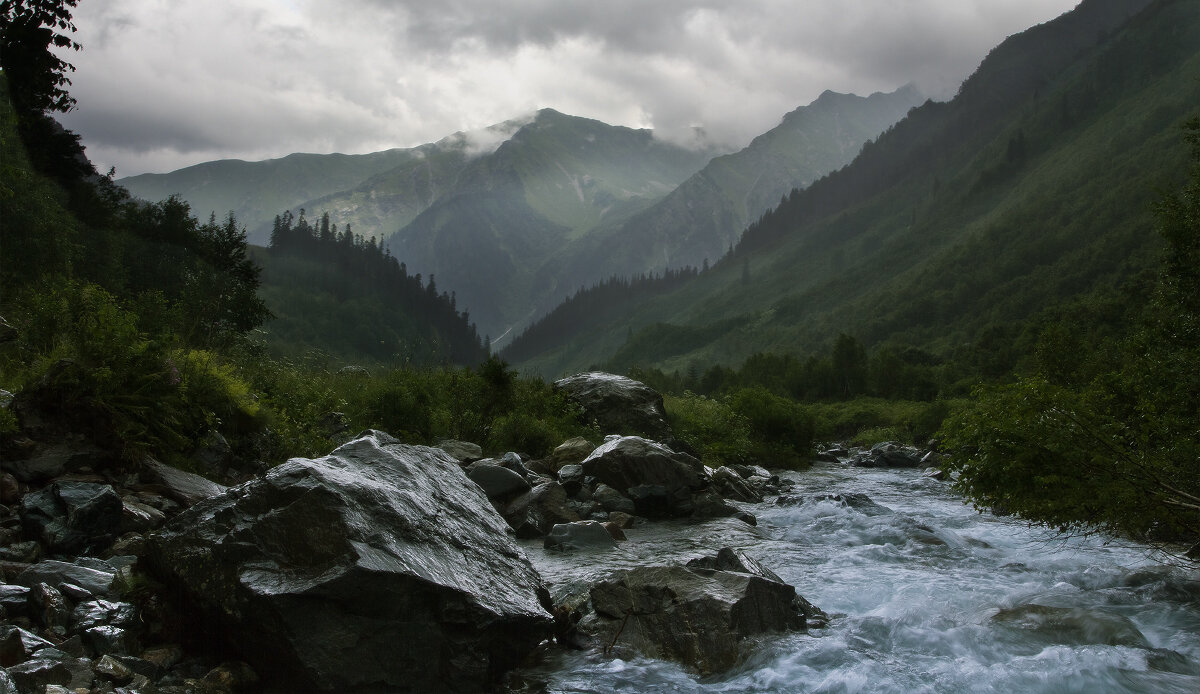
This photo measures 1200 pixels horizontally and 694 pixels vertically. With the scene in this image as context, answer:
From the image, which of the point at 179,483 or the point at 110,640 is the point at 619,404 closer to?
the point at 179,483

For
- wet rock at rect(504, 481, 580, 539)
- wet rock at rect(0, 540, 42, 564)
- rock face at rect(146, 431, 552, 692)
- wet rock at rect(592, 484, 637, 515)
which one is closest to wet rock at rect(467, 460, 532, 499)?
wet rock at rect(504, 481, 580, 539)

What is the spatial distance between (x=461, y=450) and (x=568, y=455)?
3189 mm

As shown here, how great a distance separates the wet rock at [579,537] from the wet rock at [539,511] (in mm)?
497

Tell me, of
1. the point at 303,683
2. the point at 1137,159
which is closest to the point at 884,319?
the point at 1137,159

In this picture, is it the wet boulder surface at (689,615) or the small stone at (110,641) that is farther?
the wet boulder surface at (689,615)

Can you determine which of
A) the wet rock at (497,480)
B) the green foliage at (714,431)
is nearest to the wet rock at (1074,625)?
the wet rock at (497,480)

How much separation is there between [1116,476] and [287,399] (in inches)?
599

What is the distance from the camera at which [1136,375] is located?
13883 millimetres

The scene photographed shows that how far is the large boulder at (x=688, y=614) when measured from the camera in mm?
8109

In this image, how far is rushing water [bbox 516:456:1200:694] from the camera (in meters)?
7.89

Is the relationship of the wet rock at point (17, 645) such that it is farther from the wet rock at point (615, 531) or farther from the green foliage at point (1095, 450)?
the green foliage at point (1095, 450)

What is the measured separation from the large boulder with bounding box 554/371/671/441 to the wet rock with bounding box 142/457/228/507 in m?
18.1

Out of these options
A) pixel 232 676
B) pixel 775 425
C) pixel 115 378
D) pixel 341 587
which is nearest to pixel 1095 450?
pixel 341 587

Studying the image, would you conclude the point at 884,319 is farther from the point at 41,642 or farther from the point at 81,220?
the point at 41,642
